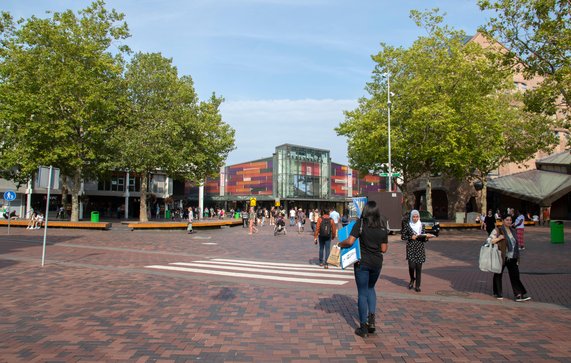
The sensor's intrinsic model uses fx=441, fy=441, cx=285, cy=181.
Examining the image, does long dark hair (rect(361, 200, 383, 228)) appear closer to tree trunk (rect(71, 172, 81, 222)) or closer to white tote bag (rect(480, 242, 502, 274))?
white tote bag (rect(480, 242, 502, 274))

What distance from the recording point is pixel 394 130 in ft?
99.8

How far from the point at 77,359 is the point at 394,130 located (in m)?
28.1

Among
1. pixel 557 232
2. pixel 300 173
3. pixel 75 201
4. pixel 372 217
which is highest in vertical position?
pixel 300 173

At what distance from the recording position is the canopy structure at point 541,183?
43.1m

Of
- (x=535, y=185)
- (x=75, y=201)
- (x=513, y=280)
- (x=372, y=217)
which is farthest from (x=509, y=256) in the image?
(x=535, y=185)

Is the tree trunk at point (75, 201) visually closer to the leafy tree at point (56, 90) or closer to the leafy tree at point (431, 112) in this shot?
the leafy tree at point (56, 90)

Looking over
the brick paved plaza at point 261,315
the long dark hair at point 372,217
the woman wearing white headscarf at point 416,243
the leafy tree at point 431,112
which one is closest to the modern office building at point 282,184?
the leafy tree at point 431,112

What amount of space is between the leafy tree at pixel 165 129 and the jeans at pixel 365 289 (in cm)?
2724

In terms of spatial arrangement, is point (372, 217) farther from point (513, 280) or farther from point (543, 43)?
point (543, 43)

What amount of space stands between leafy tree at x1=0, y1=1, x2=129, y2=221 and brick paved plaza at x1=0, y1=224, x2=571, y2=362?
1957 cm

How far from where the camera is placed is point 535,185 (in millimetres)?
45625

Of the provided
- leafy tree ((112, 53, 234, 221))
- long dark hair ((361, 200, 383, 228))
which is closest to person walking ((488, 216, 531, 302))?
long dark hair ((361, 200, 383, 228))

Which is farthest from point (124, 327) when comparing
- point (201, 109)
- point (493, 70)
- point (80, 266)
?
point (201, 109)

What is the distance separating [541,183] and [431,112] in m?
24.9
